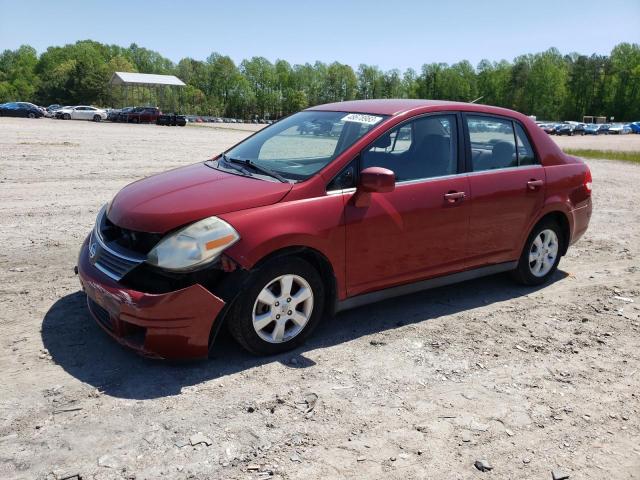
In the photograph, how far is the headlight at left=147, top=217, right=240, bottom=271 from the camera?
3520mm

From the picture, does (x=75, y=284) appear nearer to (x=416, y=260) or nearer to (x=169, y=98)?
(x=416, y=260)

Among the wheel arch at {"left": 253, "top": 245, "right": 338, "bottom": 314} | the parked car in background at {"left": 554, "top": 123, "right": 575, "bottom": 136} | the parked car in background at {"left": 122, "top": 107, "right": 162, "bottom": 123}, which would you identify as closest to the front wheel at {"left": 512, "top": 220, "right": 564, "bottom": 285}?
the wheel arch at {"left": 253, "top": 245, "right": 338, "bottom": 314}

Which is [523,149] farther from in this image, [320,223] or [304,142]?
[320,223]

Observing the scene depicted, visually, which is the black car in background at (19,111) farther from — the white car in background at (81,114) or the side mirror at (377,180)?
the side mirror at (377,180)

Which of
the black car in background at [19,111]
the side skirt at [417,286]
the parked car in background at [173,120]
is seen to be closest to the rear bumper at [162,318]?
the side skirt at [417,286]

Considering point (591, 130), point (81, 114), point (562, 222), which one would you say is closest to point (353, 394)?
point (562, 222)

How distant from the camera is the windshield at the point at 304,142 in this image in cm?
432

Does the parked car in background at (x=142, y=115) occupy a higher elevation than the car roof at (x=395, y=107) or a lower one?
higher

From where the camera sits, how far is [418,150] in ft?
15.5

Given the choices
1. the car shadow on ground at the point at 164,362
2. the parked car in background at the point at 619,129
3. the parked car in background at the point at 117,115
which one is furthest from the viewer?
the parked car in background at the point at 619,129

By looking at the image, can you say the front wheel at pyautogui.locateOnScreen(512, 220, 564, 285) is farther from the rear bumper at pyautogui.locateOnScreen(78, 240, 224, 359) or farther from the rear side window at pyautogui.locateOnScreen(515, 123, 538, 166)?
the rear bumper at pyautogui.locateOnScreen(78, 240, 224, 359)

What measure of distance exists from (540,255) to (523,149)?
1102mm

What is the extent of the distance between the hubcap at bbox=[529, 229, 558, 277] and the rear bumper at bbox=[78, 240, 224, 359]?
3.50 metres

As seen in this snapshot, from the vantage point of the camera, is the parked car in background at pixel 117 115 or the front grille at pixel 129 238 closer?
the front grille at pixel 129 238
